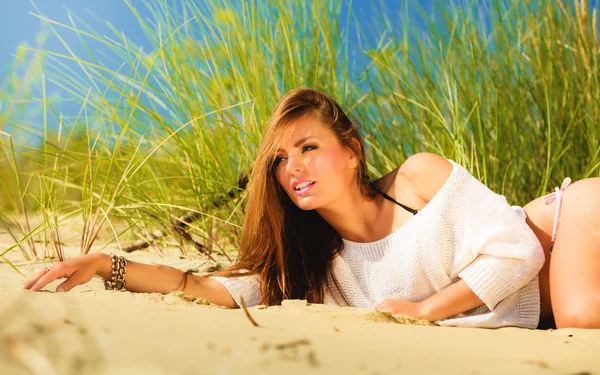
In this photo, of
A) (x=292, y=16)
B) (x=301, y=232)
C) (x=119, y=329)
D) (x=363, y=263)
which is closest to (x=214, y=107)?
(x=292, y=16)

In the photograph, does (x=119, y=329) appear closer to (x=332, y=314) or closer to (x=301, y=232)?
(x=332, y=314)

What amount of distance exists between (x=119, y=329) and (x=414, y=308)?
111 cm

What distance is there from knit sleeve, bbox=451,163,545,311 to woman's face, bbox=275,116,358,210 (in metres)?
0.40

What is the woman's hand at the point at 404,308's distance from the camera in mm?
1894

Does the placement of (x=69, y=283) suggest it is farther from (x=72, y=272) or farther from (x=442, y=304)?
(x=442, y=304)

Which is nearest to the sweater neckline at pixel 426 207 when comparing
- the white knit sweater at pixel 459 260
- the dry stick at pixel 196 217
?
the white knit sweater at pixel 459 260

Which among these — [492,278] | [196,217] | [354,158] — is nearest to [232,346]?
[492,278]

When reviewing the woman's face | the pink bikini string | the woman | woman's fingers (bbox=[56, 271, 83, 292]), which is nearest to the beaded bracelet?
the woman

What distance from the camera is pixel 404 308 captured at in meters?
1.92

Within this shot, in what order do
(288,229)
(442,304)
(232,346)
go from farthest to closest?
(288,229) → (442,304) → (232,346)

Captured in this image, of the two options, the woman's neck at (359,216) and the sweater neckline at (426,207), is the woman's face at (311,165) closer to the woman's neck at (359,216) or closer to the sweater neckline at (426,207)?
the woman's neck at (359,216)

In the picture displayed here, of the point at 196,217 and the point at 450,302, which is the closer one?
the point at 450,302

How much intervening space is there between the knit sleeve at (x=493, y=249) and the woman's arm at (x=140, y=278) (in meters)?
0.78

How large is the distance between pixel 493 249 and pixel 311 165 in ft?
2.05
